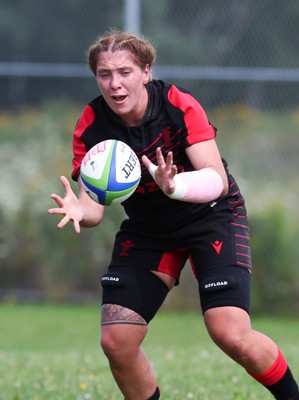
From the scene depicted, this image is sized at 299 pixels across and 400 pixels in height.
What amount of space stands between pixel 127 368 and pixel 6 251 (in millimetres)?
7542

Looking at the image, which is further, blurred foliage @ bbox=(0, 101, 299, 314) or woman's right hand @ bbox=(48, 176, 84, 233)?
blurred foliage @ bbox=(0, 101, 299, 314)

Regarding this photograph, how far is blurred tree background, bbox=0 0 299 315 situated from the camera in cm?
1173

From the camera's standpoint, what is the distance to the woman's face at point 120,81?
4844 millimetres

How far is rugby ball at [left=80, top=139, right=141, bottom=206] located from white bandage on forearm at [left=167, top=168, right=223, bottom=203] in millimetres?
212

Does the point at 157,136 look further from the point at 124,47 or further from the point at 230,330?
the point at 230,330

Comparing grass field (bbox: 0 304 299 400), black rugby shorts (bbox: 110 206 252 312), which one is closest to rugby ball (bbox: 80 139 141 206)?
black rugby shorts (bbox: 110 206 252 312)

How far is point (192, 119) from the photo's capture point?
4957 mm

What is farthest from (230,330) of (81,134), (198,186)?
(81,134)

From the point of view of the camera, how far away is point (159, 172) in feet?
14.8

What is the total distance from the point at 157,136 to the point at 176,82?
277 inches

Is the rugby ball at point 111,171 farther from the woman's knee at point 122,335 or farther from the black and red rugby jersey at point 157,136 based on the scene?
the woman's knee at point 122,335

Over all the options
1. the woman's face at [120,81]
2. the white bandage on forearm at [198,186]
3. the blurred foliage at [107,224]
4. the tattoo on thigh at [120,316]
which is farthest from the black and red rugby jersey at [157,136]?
the blurred foliage at [107,224]

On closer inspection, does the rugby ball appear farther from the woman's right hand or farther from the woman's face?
the woman's face

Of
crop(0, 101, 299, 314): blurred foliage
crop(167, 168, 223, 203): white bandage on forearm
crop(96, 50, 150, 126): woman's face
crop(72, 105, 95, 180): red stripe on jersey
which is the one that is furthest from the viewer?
crop(0, 101, 299, 314): blurred foliage
